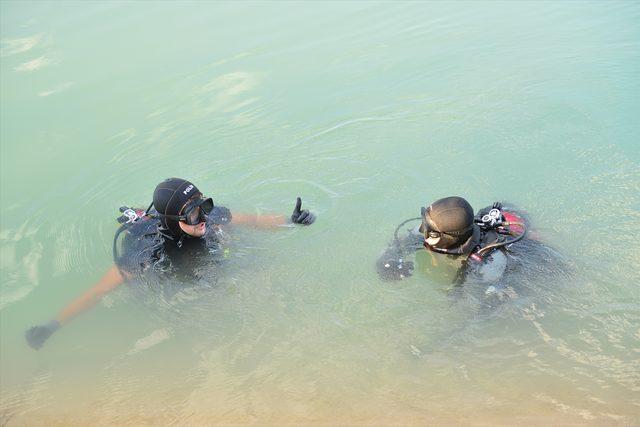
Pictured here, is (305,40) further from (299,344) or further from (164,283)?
(299,344)

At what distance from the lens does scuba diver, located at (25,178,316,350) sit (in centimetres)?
499

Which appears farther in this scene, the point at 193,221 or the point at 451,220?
the point at 193,221

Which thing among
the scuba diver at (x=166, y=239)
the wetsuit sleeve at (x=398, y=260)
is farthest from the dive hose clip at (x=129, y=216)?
the wetsuit sleeve at (x=398, y=260)

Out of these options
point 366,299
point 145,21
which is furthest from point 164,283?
point 145,21

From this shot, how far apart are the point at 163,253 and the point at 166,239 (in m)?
0.16

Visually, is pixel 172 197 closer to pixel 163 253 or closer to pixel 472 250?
pixel 163 253

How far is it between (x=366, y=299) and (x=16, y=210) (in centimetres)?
504

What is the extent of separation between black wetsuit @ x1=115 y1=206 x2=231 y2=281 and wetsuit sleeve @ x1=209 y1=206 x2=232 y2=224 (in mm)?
239

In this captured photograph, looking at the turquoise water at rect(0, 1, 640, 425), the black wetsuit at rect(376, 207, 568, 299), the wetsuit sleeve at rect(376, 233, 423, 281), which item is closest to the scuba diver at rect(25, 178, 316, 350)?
the turquoise water at rect(0, 1, 640, 425)

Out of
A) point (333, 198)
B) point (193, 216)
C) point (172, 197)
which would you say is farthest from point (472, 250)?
point (172, 197)

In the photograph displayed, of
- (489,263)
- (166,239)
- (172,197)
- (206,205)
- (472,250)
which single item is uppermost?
(172,197)

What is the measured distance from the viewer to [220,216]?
5.80 m

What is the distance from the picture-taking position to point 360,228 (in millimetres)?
5898

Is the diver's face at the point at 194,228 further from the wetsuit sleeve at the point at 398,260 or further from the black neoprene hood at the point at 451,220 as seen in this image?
the black neoprene hood at the point at 451,220
